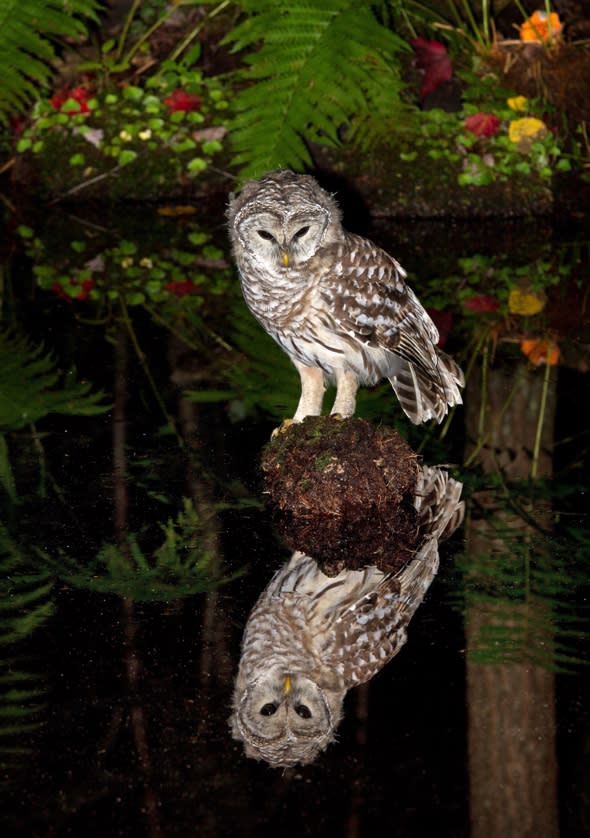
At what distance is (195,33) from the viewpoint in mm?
8422

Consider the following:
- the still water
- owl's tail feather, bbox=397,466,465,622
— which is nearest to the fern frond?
the still water

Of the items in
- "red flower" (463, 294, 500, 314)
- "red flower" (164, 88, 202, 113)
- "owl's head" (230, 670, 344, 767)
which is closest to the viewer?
"owl's head" (230, 670, 344, 767)

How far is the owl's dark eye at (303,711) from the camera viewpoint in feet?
9.70

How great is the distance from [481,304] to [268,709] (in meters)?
3.70

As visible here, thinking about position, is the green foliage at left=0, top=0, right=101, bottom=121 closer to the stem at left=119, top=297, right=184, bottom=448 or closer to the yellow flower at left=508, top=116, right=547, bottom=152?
the stem at left=119, top=297, right=184, bottom=448

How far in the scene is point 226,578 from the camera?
11.9ft

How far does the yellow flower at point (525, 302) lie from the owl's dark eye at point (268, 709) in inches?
141

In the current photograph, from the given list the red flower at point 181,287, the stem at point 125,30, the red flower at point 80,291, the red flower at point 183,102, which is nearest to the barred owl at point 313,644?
the red flower at point 181,287

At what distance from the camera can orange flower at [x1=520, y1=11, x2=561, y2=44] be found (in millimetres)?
8055

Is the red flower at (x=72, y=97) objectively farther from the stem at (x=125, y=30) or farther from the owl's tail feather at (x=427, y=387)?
the owl's tail feather at (x=427, y=387)

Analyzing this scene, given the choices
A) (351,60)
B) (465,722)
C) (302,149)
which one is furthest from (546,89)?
(465,722)

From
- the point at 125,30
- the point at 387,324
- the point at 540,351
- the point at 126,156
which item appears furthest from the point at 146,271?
the point at 387,324

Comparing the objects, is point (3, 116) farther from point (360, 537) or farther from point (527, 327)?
point (360, 537)

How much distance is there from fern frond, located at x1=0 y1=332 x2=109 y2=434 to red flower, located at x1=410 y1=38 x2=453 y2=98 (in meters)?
3.38
